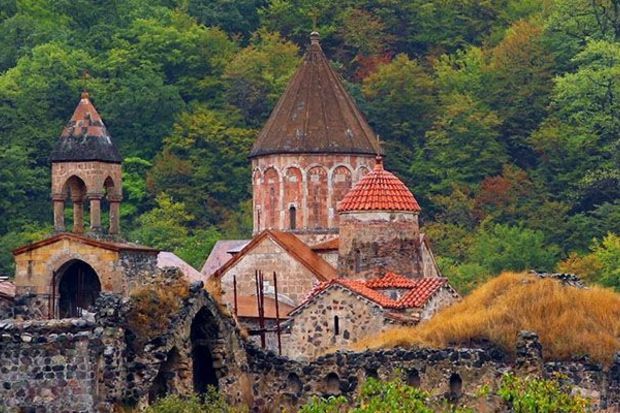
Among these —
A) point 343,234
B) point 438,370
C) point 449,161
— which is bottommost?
point 438,370

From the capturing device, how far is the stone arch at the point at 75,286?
165 ft

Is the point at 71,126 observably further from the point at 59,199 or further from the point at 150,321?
the point at 150,321

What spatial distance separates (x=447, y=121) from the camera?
93812 mm

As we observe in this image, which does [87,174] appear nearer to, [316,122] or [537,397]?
[316,122]

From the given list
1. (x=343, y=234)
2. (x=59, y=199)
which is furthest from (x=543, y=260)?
(x=59, y=199)

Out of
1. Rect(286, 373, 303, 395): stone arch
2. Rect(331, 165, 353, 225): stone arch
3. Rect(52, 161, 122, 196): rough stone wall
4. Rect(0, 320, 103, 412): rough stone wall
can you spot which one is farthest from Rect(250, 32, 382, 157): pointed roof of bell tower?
Rect(0, 320, 103, 412): rough stone wall

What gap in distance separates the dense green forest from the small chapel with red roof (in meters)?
11.8

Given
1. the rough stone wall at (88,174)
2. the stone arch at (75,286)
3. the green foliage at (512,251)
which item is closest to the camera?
the stone arch at (75,286)

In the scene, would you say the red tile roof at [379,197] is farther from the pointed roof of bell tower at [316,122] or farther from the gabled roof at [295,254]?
the pointed roof of bell tower at [316,122]

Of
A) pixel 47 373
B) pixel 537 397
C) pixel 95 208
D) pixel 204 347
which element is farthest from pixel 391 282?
pixel 537 397

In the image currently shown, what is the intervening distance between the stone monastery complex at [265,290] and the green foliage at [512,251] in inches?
296

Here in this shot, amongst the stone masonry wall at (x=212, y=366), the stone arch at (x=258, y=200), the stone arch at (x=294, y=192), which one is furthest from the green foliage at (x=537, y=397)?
the stone arch at (x=258, y=200)

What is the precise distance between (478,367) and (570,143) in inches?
1948

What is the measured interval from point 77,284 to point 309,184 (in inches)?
758
